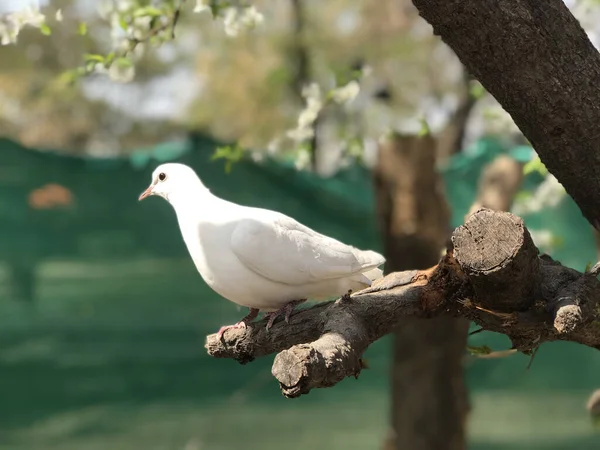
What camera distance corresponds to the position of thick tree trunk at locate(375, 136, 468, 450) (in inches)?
155

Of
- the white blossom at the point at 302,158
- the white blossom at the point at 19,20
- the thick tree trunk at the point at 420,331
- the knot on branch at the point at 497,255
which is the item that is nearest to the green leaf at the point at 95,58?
the white blossom at the point at 19,20

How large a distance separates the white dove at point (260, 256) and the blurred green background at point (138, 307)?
2266mm

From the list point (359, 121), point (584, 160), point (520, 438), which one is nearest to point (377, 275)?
point (584, 160)

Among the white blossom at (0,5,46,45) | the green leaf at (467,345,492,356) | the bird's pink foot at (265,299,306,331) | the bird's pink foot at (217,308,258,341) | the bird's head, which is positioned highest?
the white blossom at (0,5,46,45)

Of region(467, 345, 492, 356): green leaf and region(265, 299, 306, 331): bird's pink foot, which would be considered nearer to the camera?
region(265, 299, 306, 331): bird's pink foot

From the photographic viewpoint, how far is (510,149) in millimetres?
4465

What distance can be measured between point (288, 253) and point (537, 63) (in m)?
0.68

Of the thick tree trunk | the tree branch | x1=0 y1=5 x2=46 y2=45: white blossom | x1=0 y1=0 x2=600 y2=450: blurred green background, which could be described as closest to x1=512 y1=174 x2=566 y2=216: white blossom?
x1=0 y1=0 x2=600 y2=450: blurred green background

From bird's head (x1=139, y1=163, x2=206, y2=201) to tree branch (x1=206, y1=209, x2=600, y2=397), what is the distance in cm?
37

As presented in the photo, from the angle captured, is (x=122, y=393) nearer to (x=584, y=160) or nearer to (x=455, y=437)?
(x=455, y=437)

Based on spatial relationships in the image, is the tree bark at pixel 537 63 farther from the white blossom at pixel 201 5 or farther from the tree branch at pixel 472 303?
the white blossom at pixel 201 5

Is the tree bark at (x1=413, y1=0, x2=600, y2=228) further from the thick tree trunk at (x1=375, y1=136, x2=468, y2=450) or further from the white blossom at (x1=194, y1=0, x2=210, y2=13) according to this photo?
the thick tree trunk at (x1=375, y1=136, x2=468, y2=450)

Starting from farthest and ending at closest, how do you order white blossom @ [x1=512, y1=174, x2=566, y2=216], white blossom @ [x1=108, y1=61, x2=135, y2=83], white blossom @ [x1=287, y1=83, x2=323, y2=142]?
white blossom @ [x1=512, y1=174, x2=566, y2=216] < white blossom @ [x1=287, y1=83, x2=323, y2=142] < white blossom @ [x1=108, y1=61, x2=135, y2=83]

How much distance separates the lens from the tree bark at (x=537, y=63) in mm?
1545
